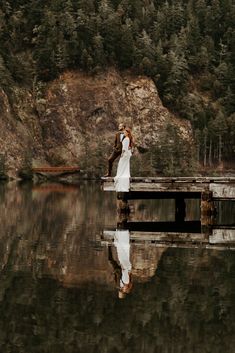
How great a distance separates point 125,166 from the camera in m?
29.7

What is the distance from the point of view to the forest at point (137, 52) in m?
104

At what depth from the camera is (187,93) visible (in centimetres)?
11281

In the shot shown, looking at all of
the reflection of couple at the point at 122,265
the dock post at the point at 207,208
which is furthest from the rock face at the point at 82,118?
the reflection of couple at the point at 122,265

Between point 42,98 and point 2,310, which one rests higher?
point 42,98

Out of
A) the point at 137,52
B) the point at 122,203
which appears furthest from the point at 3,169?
the point at 122,203

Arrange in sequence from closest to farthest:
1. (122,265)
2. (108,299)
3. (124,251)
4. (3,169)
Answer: (108,299)
(122,265)
(124,251)
(3,169)

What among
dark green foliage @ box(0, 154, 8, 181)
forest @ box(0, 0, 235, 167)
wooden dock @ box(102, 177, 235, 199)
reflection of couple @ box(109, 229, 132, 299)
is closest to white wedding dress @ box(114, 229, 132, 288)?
reflection of couple @ box(109, 229, 132, 299)

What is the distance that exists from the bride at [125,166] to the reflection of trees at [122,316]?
42.2 feet

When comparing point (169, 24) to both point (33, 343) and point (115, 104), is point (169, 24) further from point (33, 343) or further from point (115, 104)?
point (33, 343)

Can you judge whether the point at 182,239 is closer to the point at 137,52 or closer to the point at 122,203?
the point at 122,203

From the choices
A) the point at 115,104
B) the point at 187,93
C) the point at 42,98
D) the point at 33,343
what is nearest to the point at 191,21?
the point at 187,93

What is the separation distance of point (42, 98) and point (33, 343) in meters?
93.5

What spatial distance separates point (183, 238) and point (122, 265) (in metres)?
5.94

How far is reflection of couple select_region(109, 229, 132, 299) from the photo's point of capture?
15421 millimetres
